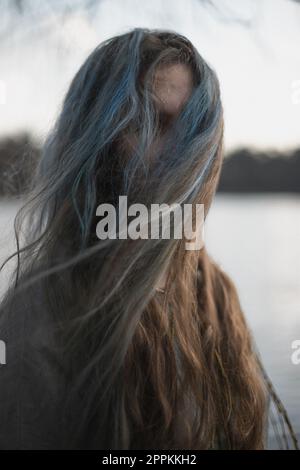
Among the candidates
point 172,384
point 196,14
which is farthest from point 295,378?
point 196,14

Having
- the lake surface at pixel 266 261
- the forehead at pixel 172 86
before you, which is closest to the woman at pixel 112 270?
the forehead at pixel 172 86

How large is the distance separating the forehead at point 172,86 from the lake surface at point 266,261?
0.29 meters

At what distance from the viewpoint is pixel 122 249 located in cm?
82

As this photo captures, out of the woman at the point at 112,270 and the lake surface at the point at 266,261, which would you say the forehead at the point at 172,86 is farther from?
the lake surface at the point at 266,261

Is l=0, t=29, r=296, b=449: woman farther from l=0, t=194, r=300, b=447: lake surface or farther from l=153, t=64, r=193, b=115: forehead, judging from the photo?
l=0, t=194, r=300, b=447: lake surface

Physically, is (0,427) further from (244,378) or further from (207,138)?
(207,138)

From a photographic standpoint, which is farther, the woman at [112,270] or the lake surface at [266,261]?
the lake surface at [266,261]

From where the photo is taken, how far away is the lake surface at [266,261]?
1033 mm

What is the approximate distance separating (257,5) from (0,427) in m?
0.89

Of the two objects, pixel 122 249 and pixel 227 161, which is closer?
pixel 122 249

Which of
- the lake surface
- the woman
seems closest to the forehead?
the woman

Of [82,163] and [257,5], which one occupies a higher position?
[257,5]

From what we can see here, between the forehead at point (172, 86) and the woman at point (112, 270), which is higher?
the forehead at point (172, 86)
